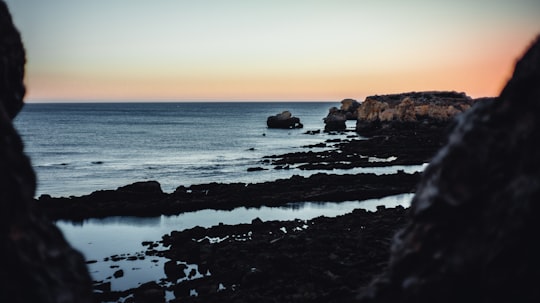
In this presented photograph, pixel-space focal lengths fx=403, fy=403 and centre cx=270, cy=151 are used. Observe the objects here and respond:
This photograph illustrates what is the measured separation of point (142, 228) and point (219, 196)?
7710mm

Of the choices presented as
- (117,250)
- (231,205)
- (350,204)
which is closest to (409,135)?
(350,204)

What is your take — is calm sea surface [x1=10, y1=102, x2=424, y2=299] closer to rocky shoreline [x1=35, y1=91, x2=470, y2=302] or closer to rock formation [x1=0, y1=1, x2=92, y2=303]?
rocky shoreline [x1=35, y1=91, x2=470, y2=302]

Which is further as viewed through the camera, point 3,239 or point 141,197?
point 141,197

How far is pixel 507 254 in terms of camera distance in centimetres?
647

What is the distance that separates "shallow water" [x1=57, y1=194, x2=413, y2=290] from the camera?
1823 cm

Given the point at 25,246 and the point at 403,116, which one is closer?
the point at 25,246

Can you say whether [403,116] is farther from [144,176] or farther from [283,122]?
[144,176]

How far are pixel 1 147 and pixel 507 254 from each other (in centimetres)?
855

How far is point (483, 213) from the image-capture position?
6832mm

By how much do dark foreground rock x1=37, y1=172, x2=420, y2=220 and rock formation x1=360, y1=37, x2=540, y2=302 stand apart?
23.0m

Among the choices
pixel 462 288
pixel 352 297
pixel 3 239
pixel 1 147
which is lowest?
pixel 352 297

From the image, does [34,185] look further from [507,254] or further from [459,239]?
[507,254]

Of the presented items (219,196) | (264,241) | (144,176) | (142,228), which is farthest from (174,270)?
(144,176)

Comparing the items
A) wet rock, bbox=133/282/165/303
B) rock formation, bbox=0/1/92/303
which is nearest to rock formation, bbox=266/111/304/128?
Result: wet rock, bbox=133/282/165/303
